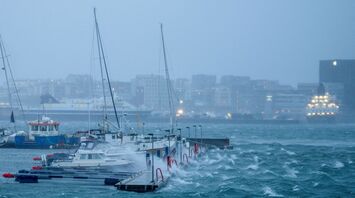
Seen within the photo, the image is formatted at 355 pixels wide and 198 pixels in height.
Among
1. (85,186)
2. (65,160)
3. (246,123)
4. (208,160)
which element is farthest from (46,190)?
(246,123)

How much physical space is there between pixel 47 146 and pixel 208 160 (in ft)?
48.2

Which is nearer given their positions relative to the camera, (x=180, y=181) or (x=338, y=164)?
(x=180, y=181)

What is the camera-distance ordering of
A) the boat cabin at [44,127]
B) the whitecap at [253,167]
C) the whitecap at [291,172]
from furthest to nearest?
1. the boat cabin at [44,127]
2. the whitecap at [253,167]
3. the whitecap at [291,172]

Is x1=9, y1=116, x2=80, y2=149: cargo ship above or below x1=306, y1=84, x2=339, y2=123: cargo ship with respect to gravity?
below

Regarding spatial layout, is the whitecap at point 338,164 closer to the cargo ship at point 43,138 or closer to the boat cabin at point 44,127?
the cargo ship at point 43,138

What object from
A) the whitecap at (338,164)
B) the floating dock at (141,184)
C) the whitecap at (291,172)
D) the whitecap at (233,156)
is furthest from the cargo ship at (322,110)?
the floating dock at (141,184)

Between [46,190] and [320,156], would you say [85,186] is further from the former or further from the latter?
[320,156]

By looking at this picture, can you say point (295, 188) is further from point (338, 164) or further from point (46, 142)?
point (46, 142)

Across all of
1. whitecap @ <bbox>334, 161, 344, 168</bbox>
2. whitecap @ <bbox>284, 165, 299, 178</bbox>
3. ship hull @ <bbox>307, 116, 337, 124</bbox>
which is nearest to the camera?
whitecap @ <bbox>284, 165, 299, 178</bbox>

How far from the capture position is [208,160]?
5469cm

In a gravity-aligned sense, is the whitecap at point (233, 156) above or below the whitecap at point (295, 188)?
above

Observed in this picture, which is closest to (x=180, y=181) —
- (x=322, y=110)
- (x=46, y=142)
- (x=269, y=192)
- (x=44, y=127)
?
(x=269, y=192)

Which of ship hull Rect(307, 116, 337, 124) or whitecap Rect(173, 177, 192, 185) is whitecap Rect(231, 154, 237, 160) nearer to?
whitecap Rect(173, 177, 192, 185)

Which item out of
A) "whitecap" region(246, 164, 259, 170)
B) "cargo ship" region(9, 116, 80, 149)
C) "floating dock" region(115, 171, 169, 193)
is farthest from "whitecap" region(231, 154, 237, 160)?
"floating dock" region(115, 171, 169, 193)
